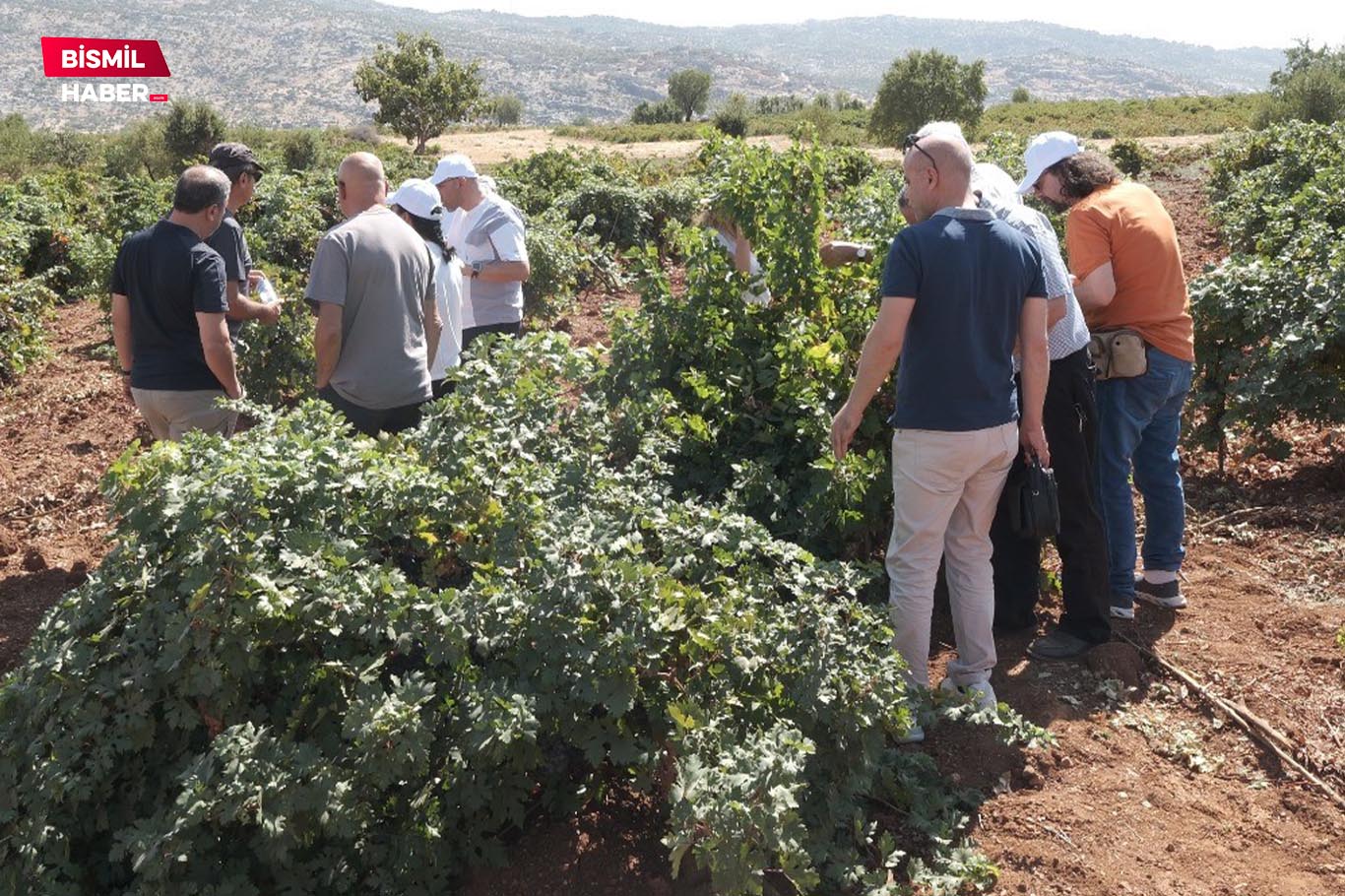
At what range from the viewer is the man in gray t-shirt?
409cm

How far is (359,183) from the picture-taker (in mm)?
4289

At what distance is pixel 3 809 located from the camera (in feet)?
8.66

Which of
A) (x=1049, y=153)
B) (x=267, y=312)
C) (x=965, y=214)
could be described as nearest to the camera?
(x=965, y=214)

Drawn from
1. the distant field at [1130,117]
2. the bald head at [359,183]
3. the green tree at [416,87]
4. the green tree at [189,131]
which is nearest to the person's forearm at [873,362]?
the bald head at [359,183]

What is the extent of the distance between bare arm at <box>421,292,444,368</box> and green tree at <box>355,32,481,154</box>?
4352 centimetres

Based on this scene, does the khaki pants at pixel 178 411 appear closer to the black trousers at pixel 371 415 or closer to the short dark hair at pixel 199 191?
the black trousers at pixel 371 415

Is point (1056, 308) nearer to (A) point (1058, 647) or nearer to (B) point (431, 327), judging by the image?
(A) point (1058, 647)

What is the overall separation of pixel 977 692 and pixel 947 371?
93cm

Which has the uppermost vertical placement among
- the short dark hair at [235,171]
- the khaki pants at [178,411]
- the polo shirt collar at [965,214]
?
the polo shirt collar at [965,214]

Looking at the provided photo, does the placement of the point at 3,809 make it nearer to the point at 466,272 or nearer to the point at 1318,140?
the point at 466,272

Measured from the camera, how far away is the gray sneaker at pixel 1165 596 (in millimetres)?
4422

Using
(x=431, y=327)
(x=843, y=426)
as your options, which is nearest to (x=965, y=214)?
(x=843, y=426)

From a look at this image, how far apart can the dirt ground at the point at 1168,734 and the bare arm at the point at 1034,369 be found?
2.96 ft

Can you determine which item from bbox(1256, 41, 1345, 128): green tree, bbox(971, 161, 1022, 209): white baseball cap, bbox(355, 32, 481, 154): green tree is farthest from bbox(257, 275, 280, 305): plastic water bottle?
bbox(355, 32, 481, 154): green tree
